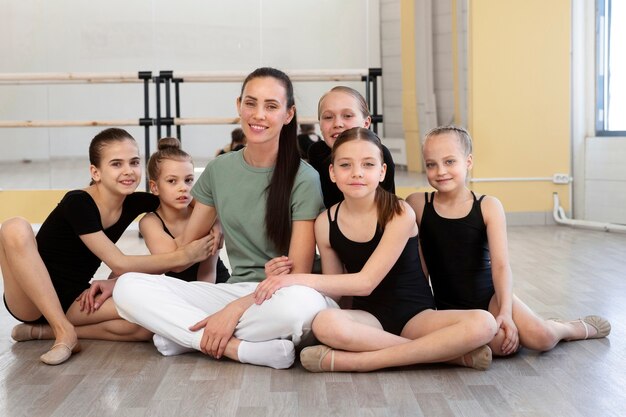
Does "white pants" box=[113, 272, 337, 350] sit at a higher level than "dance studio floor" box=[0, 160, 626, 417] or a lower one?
higher

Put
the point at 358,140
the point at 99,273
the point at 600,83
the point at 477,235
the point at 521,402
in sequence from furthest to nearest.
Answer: the point at 600,83 → the point at 99,273 → the point at 477,235 → the point at 358,140 → the point at 521,402

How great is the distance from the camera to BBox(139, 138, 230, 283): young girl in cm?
238

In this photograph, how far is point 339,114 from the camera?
7.73 feet

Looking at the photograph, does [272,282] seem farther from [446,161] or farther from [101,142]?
[101,142]

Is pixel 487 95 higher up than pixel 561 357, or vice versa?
pixel 487 95

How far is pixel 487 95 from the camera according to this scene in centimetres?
544

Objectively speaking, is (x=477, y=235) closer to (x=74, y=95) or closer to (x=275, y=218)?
(x=275, y=218)

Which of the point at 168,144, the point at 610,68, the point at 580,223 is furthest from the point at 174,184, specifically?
the point at 610,68

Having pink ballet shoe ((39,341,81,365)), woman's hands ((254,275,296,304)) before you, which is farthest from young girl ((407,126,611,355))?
pink ballet shoe ((39,341,81,365))

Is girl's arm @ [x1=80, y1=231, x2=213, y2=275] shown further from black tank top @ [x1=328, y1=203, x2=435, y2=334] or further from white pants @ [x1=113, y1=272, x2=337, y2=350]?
black tank top @ [x1=328, y1=203, x2=435, y2=334]

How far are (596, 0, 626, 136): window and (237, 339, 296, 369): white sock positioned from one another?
12.6 ft

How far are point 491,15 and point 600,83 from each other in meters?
0.82

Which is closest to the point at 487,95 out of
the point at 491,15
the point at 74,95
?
the point at 491,15

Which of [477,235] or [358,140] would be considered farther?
[477,235]
